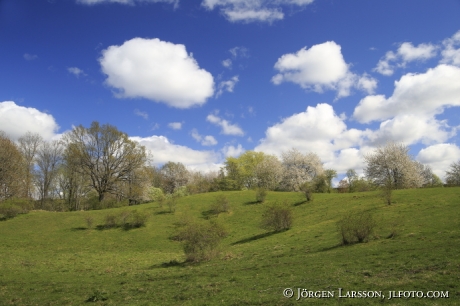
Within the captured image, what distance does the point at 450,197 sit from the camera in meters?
36.0

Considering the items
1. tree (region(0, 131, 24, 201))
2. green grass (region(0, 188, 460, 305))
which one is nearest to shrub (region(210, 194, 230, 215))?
green grass (region(0, 188, 460, 305))

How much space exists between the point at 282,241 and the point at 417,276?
17377mm

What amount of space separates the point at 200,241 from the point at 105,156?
5119 cm

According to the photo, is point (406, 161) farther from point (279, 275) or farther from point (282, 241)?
point (279, 275)

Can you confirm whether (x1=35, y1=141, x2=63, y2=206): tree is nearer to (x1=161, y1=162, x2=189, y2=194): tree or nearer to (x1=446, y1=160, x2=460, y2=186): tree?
(x1=161, y1=162, x2=189, y2=194): tree

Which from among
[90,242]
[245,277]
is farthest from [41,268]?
[245,277]

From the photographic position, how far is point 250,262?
21.1 m

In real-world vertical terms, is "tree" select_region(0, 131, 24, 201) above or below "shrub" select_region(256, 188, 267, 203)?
above

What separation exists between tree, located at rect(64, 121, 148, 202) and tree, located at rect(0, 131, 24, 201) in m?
10.9

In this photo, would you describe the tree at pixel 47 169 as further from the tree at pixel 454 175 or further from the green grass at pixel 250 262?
the tree at pixel 454 175

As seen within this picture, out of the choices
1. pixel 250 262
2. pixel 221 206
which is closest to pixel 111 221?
pixel 221 206

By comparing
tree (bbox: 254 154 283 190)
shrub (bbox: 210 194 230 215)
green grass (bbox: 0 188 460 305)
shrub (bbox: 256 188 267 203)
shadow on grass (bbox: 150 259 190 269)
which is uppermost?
tree (bbox: 254 154 283 190)

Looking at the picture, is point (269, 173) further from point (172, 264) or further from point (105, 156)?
point (172, 264)

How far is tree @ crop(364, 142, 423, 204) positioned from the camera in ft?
215
